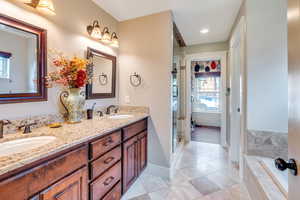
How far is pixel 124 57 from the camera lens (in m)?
2.45

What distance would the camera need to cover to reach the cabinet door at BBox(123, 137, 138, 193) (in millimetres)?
1658

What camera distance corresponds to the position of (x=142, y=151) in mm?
2078

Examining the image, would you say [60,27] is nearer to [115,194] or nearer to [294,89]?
[115,194]

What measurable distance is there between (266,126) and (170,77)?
4.47ft

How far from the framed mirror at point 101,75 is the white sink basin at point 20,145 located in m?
0.86

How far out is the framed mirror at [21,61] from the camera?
1162mm

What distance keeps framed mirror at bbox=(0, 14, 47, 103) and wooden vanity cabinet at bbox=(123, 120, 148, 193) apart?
1.00m

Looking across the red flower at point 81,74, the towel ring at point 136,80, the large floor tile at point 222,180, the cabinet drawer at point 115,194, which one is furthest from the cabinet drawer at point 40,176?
the large floor tile at point 222,180

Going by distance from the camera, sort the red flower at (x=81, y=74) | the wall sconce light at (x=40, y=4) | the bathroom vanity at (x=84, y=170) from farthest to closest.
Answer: the red flower at (x=81, y=74), the wall sconce light at (x=40, y=4), the bathroom vanity at (x=84, y=170)

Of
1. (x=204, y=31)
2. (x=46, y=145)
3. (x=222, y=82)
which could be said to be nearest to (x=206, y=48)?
(x=204, y=31)

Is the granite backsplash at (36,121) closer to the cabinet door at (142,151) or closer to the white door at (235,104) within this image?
the cabinet door at (142,151)

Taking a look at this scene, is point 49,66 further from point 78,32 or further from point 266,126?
point 266,126

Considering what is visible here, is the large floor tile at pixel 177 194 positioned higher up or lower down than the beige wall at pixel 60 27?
lower down

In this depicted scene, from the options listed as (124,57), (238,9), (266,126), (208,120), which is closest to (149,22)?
(124,57)
